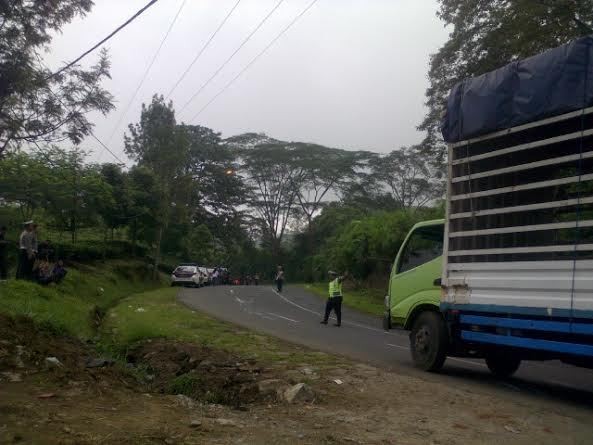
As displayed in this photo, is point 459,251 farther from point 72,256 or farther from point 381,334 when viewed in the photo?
point 72,256

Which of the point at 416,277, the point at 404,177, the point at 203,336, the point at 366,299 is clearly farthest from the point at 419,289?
the point at 404,177

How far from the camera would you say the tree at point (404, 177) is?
4684cm

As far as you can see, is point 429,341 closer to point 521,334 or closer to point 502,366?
point 502,366

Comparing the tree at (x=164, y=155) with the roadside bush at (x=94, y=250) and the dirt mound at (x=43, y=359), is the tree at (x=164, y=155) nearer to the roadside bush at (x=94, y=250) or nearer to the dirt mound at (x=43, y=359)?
the roadside bush at (x=94, y=250)

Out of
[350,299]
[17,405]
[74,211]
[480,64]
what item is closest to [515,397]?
[17,405]

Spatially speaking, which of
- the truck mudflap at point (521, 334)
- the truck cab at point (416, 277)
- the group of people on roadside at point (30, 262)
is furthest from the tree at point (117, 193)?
the truck mudflap at point (521, 334)

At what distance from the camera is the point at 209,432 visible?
202 inches

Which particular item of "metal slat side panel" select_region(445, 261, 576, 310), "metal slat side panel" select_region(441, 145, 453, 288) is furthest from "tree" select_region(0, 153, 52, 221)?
"metal slat side panel" select_region(445, 261, 576, 310)

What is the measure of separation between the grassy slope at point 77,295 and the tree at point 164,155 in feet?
11.1

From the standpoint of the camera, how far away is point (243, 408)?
653cm

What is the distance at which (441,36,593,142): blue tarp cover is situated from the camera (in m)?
6.80

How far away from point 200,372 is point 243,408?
216cm

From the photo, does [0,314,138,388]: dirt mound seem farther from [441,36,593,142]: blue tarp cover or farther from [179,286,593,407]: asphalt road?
[441,36,593,142]: blue tarp cover

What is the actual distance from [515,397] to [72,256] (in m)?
20.0
